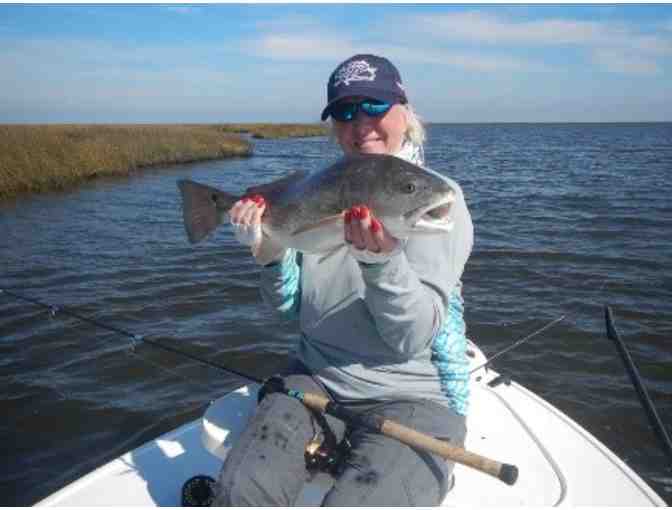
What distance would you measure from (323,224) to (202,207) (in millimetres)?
1106

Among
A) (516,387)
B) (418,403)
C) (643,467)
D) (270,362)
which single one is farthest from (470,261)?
(418,403)

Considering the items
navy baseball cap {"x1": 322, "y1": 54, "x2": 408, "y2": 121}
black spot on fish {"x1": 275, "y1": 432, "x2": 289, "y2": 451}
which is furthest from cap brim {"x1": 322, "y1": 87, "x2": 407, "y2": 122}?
black spot on fish {"x1": 275, "y1": 432, "x2": 289, "y2": 451}

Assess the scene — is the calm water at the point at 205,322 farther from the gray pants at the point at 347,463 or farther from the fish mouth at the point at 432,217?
the gray pants at the point at 347,463

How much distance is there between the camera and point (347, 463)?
2.93 meters

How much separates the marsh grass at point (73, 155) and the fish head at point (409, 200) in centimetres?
2389

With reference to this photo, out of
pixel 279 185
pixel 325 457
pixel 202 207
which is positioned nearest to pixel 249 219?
pixel 279 185

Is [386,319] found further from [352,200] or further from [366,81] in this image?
[366,81]

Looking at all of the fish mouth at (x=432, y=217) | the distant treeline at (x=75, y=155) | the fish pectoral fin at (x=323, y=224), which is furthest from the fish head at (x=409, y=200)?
the distant treeline at (x=75, y=155)

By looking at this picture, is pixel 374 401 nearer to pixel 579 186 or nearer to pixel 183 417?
pixel 183 417

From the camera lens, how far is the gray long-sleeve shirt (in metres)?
2.88

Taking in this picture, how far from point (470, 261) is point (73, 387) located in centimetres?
898

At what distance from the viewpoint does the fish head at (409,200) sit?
266 centimetres

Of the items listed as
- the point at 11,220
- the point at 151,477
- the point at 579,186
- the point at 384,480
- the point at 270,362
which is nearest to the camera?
the point at 384,480

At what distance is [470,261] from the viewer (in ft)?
44.2
